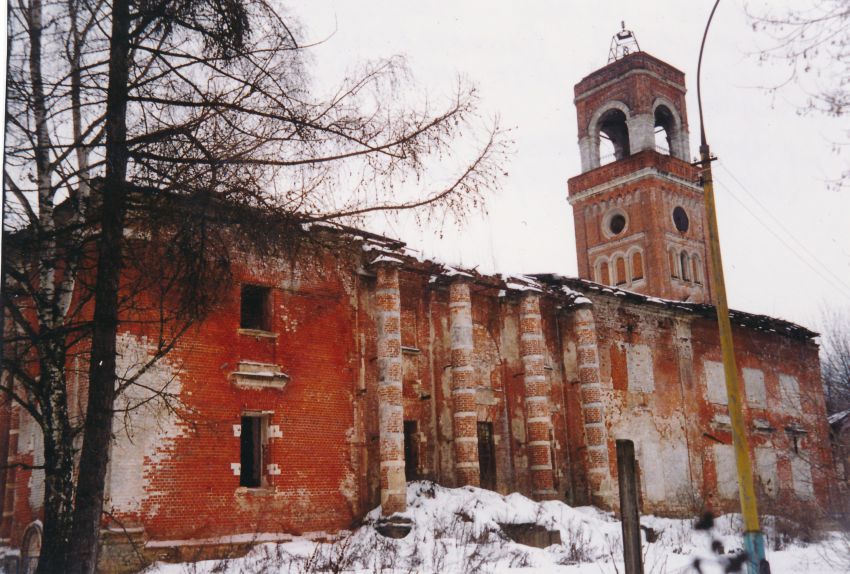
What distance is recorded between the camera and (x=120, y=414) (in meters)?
11.8

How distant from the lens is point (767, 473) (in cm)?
755

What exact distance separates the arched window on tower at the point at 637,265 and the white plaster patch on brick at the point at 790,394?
57.5ft

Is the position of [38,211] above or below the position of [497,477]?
above

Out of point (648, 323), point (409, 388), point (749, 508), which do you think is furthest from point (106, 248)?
point (648, 323)

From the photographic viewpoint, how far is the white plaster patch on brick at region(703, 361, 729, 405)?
1195cm

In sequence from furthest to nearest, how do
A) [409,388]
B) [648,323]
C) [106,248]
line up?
1. [648,323]
2. [409,388]
3. [106,248]

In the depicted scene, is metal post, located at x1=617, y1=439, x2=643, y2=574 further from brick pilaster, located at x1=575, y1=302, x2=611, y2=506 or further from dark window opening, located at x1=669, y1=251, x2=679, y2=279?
brick pilaster, located at x1=575, y1=302, x2=611, y2=506

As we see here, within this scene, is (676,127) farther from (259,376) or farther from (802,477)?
(259,376)

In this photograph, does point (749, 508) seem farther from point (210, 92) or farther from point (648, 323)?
point (648, 323)

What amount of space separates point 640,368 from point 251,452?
1023 centimetres

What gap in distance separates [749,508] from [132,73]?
6136mm

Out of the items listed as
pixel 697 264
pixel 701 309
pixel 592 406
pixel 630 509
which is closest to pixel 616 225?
pixel 592 406

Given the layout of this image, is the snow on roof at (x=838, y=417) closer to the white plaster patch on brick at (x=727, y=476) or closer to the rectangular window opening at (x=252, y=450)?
the white plaster patch on brick at (x=727, y=476)

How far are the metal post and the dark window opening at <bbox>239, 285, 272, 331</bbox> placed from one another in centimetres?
1018
